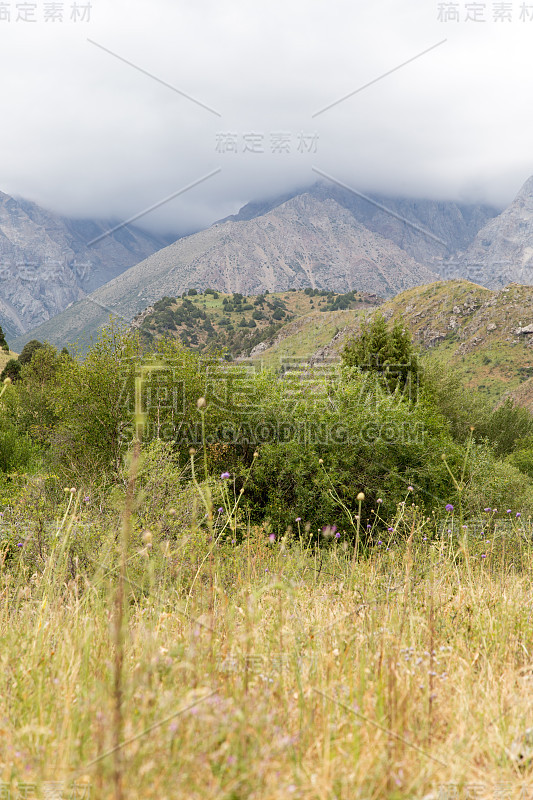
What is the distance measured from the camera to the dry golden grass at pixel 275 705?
1.37 meters

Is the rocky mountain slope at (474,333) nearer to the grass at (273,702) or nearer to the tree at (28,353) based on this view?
the tree at (28,353)

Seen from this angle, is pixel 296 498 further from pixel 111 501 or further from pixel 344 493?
pixel 111 501

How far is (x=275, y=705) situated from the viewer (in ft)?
6.07

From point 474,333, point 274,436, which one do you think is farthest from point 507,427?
point 474,333

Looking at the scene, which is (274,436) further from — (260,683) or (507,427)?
(507,427)

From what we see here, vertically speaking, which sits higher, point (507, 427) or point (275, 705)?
point (275, 705)

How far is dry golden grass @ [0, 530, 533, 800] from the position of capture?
1.37 meters

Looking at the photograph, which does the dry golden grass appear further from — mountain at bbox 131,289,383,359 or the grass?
mountain at bbox 131,289,383,359

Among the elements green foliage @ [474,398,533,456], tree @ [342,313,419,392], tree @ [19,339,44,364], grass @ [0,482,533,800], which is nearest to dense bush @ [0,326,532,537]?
tree @ [342,313,419,392]

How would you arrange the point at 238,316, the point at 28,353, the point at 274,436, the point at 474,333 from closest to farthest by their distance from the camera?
the point at 274,436
the point at 28,353
the point at 474,333
the point at 238,316

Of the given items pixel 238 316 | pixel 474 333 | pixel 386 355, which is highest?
pixel 238 316

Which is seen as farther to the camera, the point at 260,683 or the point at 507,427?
the point at 507,427

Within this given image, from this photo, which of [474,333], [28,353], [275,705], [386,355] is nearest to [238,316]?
[474,333]

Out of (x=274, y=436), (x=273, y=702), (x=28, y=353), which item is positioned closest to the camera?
(x=273, y=702)
